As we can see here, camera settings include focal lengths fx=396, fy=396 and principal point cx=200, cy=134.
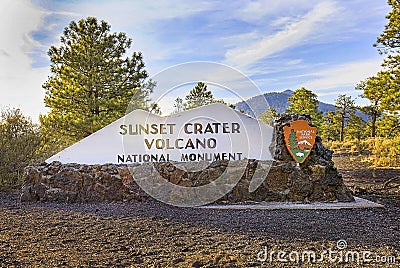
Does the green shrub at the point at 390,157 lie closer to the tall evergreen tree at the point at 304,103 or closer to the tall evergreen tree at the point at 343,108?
the tall evergreen tree at the point at 304,103

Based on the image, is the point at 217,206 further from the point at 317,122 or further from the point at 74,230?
the point at 317,122

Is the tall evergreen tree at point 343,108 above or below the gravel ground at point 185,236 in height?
above

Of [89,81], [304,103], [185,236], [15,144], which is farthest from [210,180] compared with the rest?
[304,103]

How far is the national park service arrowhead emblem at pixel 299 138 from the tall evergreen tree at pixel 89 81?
7397 millimetres

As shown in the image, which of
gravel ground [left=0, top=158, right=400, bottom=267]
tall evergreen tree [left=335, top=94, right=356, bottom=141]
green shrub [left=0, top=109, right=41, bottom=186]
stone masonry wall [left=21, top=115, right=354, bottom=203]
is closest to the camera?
gravel ground [left=0, top=158, right=400, bottom=267]

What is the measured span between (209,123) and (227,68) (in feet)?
3.74

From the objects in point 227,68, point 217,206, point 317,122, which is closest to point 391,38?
point 227,68

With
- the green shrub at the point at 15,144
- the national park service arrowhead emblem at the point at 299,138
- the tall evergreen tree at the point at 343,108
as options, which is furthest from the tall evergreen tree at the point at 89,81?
the tall evergreen tree at the point at 343,108

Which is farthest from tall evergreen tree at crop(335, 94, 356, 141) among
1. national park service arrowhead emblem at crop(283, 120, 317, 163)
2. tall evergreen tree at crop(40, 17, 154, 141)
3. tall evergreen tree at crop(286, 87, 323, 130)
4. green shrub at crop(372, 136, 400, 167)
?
national park service arrowhead emblem at crop(283, 120, 317, 163)

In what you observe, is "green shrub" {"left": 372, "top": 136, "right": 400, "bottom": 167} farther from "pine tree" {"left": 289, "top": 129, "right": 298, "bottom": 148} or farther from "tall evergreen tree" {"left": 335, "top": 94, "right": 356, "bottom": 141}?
"tall evergreen tree" {"left": 335, "top": 94, "right": 356, "bottom": 141}

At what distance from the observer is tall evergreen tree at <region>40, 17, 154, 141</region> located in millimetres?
13422

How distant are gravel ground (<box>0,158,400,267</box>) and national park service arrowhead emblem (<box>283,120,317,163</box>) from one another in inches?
47.1

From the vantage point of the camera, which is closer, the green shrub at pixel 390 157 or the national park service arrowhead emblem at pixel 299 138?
the national park service arrowhead emblem at pixel 299 138

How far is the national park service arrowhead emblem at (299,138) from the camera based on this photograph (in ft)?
21.7
